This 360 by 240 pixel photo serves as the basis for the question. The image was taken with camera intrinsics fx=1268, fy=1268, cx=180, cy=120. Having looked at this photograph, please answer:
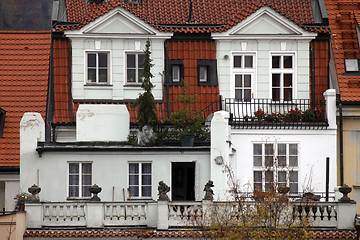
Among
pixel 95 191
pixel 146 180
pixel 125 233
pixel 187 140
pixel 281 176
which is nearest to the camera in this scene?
pixel 125 233

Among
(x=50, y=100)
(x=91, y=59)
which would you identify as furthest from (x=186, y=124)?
(x=50, y=100)

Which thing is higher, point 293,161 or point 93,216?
point 293,161

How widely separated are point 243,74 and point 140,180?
803 cm

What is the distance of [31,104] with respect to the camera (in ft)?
185

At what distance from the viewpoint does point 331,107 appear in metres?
52.2

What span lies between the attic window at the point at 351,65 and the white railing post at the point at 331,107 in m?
2.50

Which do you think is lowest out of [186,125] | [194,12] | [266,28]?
[186,125]

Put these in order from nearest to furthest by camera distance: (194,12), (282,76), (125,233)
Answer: (125,233), (282,76), (194,12)

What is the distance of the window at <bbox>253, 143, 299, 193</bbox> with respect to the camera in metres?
50.1

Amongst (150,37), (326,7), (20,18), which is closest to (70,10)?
(150,37)

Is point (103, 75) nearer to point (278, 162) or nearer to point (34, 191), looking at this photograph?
point (34, 191)

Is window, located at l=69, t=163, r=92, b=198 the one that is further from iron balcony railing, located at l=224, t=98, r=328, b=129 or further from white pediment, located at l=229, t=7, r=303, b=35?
white pediment, located at l=229, t=7, r=303, b=35

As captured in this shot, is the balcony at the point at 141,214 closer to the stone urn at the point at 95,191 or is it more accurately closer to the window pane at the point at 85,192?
the stone urn at the point at 95,191

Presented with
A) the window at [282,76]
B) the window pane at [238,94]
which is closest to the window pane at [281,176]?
the window at [282,76]
